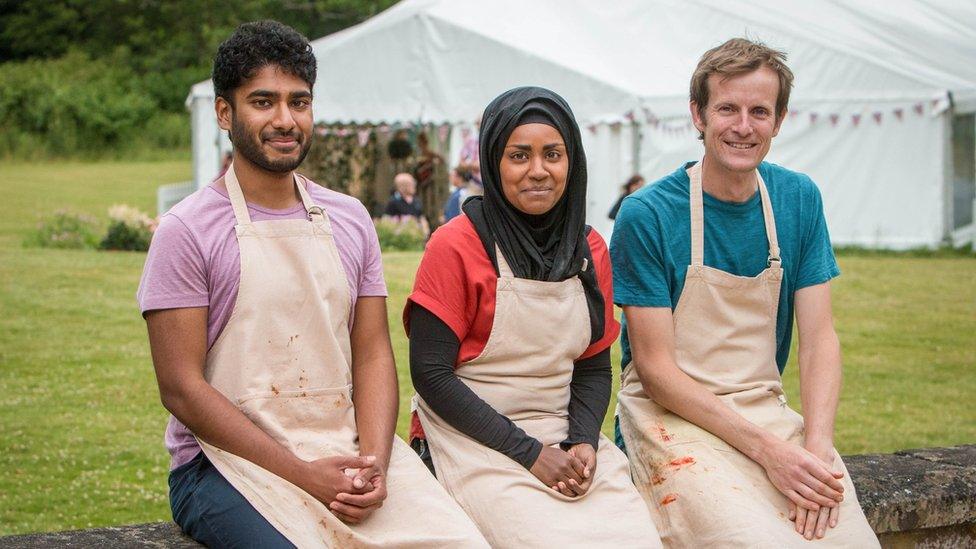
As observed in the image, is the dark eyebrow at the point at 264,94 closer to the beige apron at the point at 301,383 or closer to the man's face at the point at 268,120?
the man's face at the point at 268,120

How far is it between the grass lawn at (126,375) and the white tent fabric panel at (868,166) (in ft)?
4.19

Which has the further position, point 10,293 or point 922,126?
point 922,126

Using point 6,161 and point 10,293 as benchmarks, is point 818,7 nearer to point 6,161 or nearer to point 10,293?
point 10,293

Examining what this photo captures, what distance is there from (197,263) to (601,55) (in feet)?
46.6

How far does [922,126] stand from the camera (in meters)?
15.6

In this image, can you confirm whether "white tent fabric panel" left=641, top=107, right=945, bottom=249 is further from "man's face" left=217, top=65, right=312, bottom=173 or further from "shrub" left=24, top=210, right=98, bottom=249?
"man's face" left=217, top=65, right=312, bottom=173

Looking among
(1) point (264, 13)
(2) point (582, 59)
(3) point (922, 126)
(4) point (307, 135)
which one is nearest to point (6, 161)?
(1) point (264, 13)

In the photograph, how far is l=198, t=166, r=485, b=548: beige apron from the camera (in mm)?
2625

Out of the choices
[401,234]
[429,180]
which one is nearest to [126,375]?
[401,234]

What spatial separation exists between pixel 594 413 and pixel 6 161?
31.6m

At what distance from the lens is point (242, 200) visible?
2.84 metres

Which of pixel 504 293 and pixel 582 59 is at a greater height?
pixel 582 59

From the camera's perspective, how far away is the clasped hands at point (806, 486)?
2924 mm

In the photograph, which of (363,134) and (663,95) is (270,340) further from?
(363,134)
